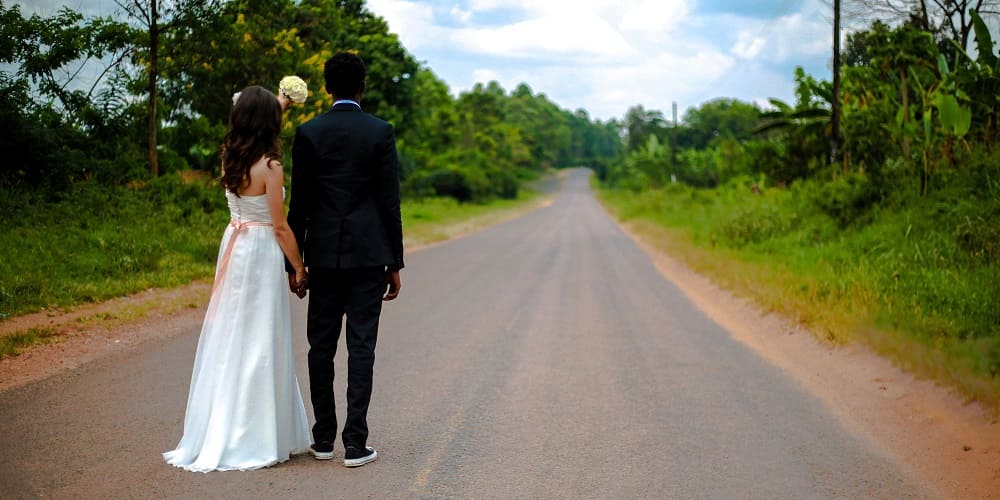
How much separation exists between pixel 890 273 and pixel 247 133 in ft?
27.5

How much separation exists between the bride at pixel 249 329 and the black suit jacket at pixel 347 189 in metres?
0.15

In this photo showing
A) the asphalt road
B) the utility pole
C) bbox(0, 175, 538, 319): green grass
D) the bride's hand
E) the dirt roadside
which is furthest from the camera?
the utility pole

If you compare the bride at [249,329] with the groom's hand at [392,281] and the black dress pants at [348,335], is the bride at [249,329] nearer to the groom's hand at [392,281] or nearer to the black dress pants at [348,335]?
the black dress pants at [348,335]

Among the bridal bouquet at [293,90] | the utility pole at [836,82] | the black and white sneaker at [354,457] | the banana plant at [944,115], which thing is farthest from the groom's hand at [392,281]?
the utility pole at [836,82]

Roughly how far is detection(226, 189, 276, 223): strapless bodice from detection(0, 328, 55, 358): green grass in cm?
369

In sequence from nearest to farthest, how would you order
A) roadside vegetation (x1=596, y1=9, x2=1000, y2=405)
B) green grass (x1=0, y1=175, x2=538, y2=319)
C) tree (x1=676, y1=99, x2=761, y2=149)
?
1. roadside vegetation (x1=596, y1=9, x2=1000, y2=405)
2. green grass (x1=0, y1=175, x2=538, y2=319)
3. tree (x1=676, y1=99, x2=761, y2=149)

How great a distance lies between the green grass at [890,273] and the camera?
7234 mm

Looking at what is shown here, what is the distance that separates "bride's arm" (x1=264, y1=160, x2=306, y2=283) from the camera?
15.0 ft

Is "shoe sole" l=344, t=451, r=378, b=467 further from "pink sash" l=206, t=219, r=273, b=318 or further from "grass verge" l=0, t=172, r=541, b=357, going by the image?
"grass verge" l=0, t=172, r=541, b=357

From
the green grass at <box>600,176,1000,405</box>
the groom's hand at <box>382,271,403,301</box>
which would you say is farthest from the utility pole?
the groom's hand at <box>382,271,403,301</box>

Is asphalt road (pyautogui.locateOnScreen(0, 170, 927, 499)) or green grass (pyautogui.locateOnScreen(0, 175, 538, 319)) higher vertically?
green grass (pyautogui.locateOnScreen(0, 175, 538, 319))

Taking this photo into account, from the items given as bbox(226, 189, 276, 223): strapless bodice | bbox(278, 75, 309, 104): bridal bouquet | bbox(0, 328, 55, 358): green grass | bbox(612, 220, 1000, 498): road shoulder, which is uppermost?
bbox(278, 75, 309, 104): bridal bouquet

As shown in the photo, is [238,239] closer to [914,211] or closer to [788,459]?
[788,459]

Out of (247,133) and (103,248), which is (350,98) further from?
(103,248)
